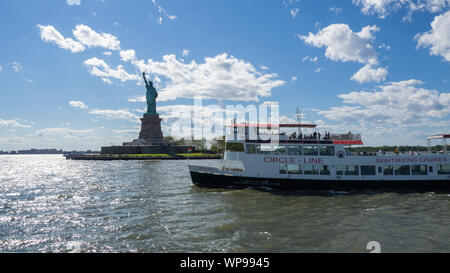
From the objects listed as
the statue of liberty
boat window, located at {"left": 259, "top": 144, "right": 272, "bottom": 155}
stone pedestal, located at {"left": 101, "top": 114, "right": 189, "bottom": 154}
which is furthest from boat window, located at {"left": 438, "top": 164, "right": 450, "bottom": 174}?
the statue of liberty

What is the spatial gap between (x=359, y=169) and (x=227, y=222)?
1652cm

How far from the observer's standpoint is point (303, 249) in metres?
11.2

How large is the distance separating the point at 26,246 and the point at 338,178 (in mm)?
24441

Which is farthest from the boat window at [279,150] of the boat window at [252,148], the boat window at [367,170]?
the boat window at [367,170]

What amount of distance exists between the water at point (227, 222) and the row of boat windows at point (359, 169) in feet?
8.25

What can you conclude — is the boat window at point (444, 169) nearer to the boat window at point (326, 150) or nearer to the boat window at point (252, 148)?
the boat window at point (326, 150)

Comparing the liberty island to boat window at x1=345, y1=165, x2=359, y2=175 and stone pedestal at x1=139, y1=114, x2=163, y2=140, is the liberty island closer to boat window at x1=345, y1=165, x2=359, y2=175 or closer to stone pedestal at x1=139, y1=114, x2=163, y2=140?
stone pedestal at x1=139, y1=114, x2=163, y2=140

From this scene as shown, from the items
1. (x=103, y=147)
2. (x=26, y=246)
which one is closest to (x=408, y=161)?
(x=26, y=246)

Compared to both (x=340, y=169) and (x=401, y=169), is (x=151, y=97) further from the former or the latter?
(x=401, y=169)

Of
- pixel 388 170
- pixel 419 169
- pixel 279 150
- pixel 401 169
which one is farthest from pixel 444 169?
pixel 279 150

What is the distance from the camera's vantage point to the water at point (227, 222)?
1191 centimetres

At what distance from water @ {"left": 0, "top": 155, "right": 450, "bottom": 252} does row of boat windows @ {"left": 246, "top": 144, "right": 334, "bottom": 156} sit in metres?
4.13
